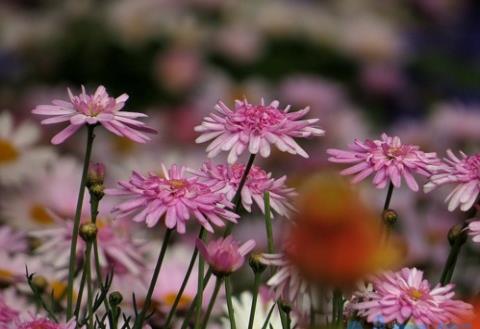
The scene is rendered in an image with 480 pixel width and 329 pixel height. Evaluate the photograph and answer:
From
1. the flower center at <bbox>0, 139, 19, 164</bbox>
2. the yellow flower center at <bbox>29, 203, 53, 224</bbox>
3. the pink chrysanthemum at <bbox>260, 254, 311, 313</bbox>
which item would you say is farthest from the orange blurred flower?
the flower center at <bbox>0, 139, 19, 164</bbox>

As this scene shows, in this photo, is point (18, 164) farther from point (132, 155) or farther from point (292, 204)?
point (292, 204)

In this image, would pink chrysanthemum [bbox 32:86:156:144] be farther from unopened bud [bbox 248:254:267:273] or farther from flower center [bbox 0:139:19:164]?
flower center [bbox 0:139:19:164]

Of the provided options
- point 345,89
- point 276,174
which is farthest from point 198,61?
point 276,174

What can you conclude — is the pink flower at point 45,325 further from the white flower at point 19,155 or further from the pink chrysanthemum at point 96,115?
the white flower at point 19,155

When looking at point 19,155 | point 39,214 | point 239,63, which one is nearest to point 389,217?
point 39,214

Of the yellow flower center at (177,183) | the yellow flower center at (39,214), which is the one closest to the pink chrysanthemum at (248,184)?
the yellow flower center at (177,183)
